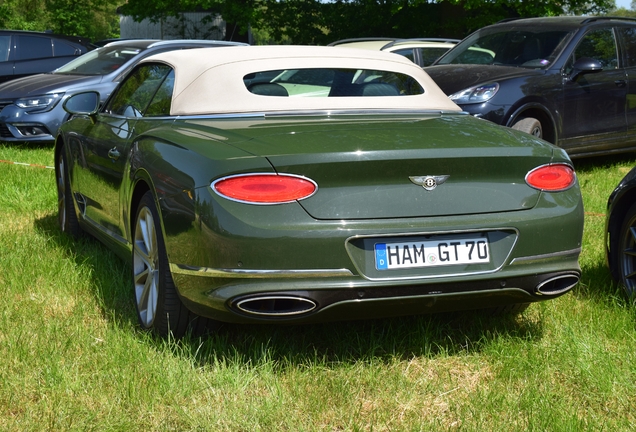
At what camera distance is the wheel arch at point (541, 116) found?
9410 mm

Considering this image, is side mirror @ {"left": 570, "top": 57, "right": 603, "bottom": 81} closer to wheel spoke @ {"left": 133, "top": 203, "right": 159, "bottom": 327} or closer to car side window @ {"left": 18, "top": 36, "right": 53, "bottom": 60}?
wheel spoke @ {"left": 133, "top": 203, "right": 159, "bottom": 327}

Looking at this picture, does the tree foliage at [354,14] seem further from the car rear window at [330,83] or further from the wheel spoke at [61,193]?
the car rear window at [330,83]

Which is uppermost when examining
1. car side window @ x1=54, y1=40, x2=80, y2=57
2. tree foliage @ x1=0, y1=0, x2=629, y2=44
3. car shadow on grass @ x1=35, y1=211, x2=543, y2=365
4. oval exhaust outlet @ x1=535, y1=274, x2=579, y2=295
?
oval exhaust outlet @ x1=535, y1=274, x2=579, y2=295

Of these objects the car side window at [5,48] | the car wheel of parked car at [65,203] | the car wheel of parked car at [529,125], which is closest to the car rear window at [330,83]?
the car wheel of parked car at [65,203]

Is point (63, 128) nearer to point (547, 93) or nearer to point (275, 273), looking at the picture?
point (275, 273)

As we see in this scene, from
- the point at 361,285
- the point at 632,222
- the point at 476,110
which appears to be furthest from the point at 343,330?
the point at 476,110

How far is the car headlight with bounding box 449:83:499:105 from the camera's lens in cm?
926

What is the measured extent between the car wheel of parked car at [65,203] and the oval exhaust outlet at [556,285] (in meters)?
3.64

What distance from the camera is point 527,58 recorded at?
400 inches

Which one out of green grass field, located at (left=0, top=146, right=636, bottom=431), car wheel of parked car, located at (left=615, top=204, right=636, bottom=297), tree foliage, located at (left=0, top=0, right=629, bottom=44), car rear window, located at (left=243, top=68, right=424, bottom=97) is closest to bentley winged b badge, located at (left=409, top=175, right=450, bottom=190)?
green grass field, located at (left=0, top=146, right=636, bottom=431)

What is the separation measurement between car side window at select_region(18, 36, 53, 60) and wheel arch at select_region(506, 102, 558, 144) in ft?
31.7

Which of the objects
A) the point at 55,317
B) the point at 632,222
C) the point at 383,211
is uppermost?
the point at 383,211

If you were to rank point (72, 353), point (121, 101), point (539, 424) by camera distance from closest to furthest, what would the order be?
point (539, 424)
point (72, 353)
point (121, 101)

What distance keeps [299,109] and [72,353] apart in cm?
161
